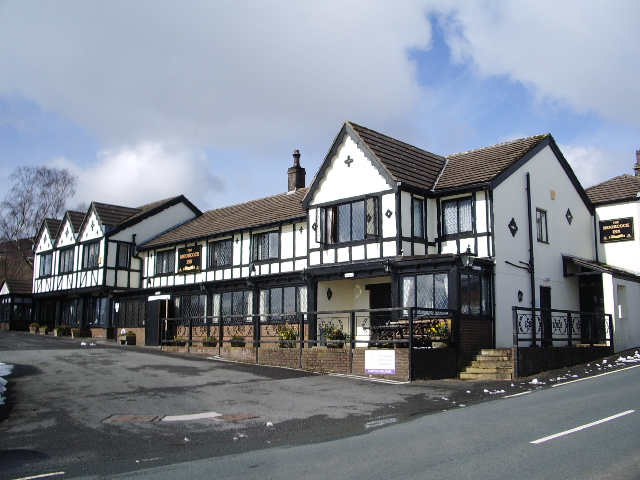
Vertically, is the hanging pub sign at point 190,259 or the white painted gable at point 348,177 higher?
the white painted gable at point 348,177

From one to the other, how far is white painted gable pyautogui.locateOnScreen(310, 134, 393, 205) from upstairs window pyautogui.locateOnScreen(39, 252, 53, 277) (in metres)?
28.0

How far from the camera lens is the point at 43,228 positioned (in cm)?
4641

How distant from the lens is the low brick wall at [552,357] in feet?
59.7

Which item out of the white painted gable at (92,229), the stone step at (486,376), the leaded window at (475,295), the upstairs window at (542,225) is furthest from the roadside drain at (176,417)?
the white painted gable at (92,229)

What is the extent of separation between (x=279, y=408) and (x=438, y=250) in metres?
11.1

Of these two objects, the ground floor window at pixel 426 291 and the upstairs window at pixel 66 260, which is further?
the upstairs window at pixel 66 260

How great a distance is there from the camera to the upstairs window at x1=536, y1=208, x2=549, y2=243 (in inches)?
934

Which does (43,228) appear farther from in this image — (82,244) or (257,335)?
(257,335)

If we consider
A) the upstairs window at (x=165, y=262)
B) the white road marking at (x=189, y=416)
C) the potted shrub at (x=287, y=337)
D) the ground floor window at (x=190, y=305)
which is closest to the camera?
the white road marking at (x=189, y=416)

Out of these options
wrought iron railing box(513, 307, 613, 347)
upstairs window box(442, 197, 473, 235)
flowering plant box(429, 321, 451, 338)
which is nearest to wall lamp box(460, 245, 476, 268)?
flowering plant box(429, 321, 451, 338)

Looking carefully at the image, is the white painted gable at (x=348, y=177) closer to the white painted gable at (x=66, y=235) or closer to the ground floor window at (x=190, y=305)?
the ground floor window at (x=190, y=305)

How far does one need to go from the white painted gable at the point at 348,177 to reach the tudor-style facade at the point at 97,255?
678 inches

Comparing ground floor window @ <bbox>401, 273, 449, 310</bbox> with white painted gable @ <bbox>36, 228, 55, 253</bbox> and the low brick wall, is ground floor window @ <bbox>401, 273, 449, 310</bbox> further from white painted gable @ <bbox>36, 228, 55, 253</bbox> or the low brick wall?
white painted gable @ <bbox>36, 228, 55, 253</bbox>

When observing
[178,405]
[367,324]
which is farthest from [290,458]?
[367,324]
